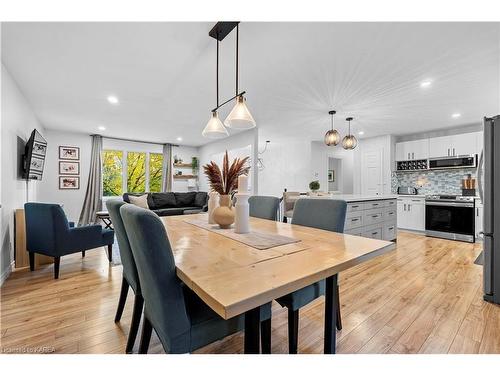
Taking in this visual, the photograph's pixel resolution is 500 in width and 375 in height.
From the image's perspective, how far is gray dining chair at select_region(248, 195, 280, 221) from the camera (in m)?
2.37

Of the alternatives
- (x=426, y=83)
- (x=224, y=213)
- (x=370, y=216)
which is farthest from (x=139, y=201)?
(x=426, y=83)

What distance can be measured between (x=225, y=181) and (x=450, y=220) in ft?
16.3

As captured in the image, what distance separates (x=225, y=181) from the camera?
1.67 metres

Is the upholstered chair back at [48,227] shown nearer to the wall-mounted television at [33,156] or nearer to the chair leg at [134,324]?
the wall-mounted television at [33,156]

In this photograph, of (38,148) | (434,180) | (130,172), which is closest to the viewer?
(38,148)

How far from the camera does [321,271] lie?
90 cm

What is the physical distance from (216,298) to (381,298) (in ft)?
7.01

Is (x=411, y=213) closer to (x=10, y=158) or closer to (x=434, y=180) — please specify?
(x=434, y=180)

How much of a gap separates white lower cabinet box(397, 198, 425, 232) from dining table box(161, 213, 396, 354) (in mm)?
4652

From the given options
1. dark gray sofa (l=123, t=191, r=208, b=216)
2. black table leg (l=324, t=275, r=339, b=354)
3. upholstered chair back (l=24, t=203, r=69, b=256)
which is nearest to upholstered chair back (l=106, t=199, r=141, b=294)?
black table leg (l=324, t=275, r=339, b=354)

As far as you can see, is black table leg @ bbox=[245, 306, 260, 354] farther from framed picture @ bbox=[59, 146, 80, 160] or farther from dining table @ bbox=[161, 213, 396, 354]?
framed picture @ bbox=[59, 146, 80, 160]

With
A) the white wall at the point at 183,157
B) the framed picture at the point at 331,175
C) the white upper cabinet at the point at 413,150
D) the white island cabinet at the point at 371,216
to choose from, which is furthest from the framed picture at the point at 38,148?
the white upper cabinet at the point at 413,150

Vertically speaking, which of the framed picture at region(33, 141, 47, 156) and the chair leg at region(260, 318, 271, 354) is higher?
the framed picture at region(33, 141, 47, 156)

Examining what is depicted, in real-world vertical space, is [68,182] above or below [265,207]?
above
